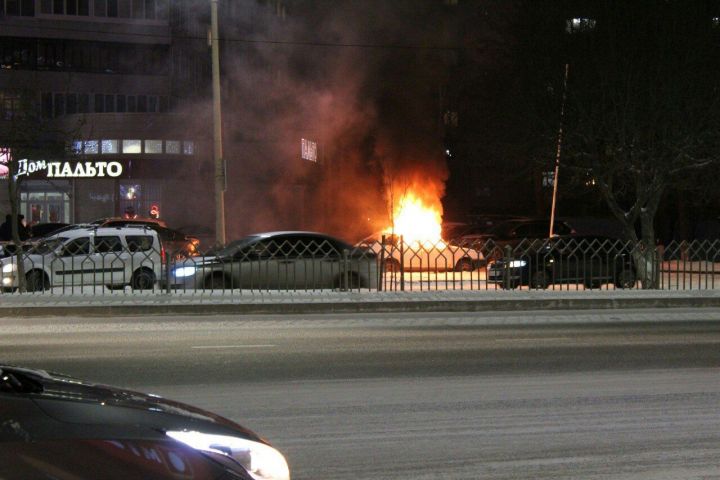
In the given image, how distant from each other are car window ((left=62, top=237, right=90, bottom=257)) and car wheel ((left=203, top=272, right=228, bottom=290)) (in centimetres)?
267

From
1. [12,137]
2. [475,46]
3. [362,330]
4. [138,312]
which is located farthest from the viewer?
[475,46]

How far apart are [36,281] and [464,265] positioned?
30.7ft

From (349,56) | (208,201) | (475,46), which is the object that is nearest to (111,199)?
(208,201)

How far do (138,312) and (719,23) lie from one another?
1511 centimetres

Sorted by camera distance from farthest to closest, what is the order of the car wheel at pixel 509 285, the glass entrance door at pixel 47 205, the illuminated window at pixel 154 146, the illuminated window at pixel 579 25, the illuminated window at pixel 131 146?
the glass entrance door at pixel 47 205 < the illuminated window at pixel 131 146 < the illuminated window at pixel 154 146 < the illuminated window at pixel 579 25 < the car wheel at pixel 509 285

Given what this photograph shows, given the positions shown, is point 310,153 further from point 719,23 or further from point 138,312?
point 138,312

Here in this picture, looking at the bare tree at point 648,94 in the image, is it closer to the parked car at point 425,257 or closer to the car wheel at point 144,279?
the parked car at point 425,257

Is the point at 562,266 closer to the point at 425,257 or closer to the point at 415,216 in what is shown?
the point at 425,257

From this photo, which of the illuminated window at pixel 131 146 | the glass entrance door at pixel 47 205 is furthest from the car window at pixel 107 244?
the glass entrance door at pixel 47 205

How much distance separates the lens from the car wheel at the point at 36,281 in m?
16.0

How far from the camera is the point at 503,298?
1505cm

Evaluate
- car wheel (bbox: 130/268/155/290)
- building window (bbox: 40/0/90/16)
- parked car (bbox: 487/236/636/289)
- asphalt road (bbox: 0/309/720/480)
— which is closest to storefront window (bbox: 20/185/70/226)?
building window (bbox: 40/0/90/16)

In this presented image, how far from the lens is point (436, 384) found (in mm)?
7414

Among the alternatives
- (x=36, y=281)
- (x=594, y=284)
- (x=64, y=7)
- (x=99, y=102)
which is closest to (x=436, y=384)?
(x=594, y=284)
